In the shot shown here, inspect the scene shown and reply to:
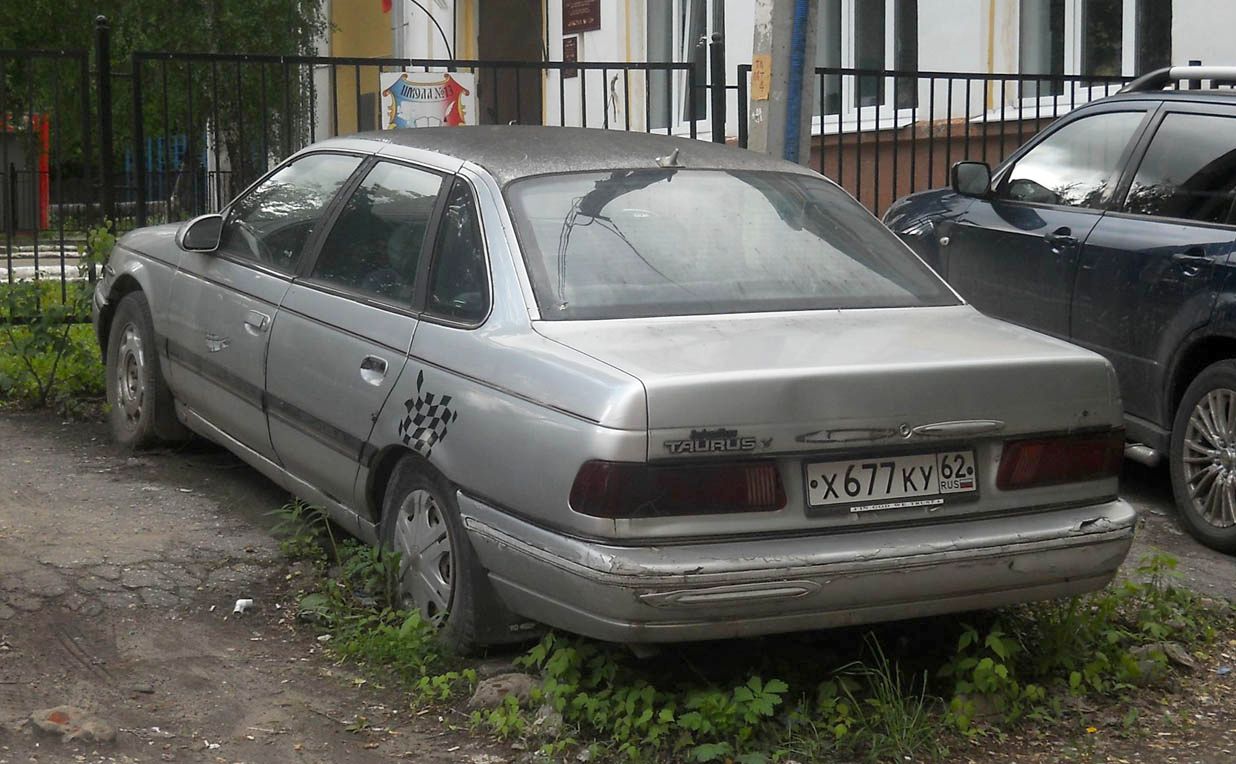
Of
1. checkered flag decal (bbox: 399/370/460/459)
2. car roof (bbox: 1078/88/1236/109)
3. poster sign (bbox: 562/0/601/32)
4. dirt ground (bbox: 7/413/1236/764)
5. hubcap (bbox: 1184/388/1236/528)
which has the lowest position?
dirt ground (bbox: 7/413/1236/764)

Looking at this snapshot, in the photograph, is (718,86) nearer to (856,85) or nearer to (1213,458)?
(856,85)

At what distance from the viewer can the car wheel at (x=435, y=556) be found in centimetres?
432

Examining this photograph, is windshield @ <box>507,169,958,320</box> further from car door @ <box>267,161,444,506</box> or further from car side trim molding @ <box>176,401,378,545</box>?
car side trim molding @ <box>176,401,378,545</box>

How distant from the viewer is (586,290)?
174 inches

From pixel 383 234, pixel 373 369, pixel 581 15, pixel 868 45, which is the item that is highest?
pixel 581 15

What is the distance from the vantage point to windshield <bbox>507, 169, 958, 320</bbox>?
4.45 meters

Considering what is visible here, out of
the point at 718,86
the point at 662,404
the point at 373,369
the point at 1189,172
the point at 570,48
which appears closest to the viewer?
the point at 662,404

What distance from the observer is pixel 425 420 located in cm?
445

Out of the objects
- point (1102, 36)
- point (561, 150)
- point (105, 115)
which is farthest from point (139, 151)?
point (1102, 36)

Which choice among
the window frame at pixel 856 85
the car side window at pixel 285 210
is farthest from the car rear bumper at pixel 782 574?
the window frame at pixel 856 85

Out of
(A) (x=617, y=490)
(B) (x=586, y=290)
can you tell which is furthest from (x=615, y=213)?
(A) (x=617, y=490)

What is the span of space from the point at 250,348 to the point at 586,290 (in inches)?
68.0

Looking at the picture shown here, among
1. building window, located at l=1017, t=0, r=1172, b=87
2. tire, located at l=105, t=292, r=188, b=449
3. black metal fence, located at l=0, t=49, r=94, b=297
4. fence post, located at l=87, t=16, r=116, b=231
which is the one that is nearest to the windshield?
tire, located at l=105, t=292, r=188, b=449

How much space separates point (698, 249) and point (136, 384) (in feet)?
10.8
